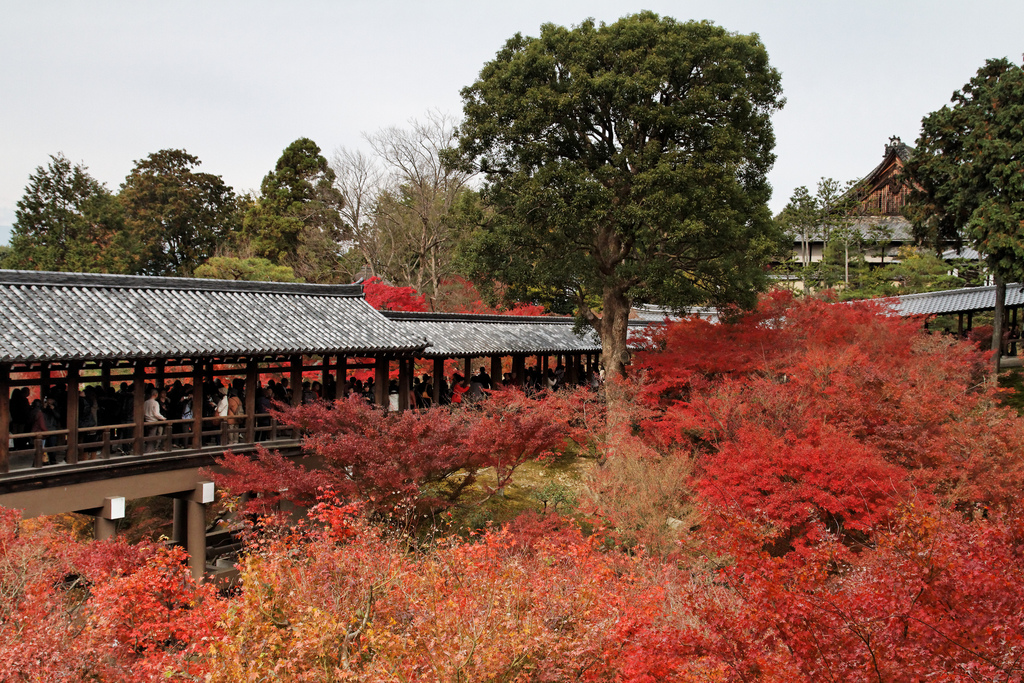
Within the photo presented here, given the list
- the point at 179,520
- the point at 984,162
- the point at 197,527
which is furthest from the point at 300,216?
the point at 984,162

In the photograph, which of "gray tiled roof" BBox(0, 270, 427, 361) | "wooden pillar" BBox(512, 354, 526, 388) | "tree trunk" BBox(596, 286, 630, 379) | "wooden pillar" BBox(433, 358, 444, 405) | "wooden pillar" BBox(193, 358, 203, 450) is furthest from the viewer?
"wooden pillar" BBox(512, 354, 526, 388)

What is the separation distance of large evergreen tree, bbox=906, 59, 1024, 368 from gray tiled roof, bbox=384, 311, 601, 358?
45.0ft

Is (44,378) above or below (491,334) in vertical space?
below

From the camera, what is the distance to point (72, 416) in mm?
13086

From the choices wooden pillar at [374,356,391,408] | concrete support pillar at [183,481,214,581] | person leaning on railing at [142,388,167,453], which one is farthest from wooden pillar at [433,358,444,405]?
person leaning on railing at [142,388,167,453]

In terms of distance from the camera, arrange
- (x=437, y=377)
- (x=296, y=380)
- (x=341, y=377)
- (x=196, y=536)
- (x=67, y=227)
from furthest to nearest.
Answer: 1. (x=67, y=227)
2. (x=437, y=377)
3. (x=341, y=377)
4. (x=296, y=380)
5. (x=196, y=536)

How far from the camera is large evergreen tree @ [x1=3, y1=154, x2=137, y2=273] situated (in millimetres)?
36916

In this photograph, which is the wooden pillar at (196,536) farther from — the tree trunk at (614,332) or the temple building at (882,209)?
the temple building at (882,209)

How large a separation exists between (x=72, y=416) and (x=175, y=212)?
120 ft

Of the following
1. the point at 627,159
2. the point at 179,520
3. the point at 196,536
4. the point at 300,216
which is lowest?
the point at 179,520

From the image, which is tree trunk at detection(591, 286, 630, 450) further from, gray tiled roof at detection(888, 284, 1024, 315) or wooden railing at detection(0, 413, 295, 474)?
gray tiled roof at detection(888, 284, 1024, 315)

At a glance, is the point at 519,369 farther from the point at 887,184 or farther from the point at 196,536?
the point at 887,184

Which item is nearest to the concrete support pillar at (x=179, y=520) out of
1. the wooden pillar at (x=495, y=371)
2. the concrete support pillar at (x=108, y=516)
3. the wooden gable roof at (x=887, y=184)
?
the concrete support pillar at (x=108, y=516)

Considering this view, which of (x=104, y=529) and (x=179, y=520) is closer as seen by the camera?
(x=104, y=529)
